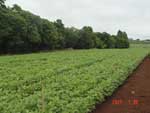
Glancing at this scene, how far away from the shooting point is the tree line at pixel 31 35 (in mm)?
49969

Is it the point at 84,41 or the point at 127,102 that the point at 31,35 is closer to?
the point at 84,41

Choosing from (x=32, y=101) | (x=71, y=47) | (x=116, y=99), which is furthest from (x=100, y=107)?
(x=71, y=47)

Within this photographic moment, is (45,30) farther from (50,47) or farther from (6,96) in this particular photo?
(6,96)

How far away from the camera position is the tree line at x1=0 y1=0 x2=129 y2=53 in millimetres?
49969

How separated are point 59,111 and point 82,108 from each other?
34.2 inches

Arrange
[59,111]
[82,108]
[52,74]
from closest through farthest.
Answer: [59,111] → [82,108] → [52,74]

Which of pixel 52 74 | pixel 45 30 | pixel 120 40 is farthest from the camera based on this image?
pixel 120 40

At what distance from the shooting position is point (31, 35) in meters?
53.5

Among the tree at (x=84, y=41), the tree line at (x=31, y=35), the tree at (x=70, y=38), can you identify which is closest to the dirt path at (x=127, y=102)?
the tree line at (x=31, y=35)

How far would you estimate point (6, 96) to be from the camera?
11.4 meters

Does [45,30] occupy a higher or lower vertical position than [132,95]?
higher
